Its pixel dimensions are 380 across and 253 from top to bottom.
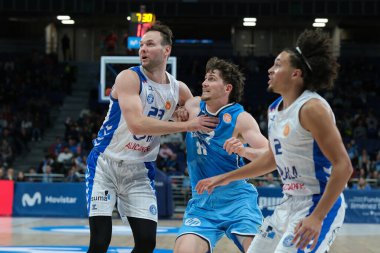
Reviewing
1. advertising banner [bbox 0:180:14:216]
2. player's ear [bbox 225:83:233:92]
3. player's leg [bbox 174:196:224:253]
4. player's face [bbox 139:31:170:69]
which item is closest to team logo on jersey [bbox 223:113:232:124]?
player's ear [bbox 225:83:233:92]

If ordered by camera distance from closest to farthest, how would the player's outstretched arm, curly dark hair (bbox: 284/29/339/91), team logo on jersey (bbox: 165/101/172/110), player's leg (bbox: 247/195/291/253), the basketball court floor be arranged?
curly dark hair (bbox: 284/29/339/91) < player's leg (bbox: 247/195/291/253) < the player's outstretched arm < team logo on jersey (bbox: 165/101/172/110) < the basketball court floor

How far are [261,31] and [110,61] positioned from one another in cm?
2041

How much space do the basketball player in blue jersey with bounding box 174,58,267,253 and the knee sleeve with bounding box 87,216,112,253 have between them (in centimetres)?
68

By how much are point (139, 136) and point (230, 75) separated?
0.94 meters

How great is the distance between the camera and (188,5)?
31453mm

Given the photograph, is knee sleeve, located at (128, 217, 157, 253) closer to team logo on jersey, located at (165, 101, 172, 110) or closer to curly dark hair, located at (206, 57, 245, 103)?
team logo on jersey, located at (165, 101, 172, 110)

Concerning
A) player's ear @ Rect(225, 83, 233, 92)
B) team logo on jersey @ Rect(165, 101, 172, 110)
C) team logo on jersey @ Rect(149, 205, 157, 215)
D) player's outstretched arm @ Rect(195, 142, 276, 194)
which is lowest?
team logo on jersey @ Rect(149, 205, 157, 215)

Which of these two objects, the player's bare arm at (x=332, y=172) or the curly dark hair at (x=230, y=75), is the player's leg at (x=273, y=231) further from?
the curly dark hair at (x=230, y=75)

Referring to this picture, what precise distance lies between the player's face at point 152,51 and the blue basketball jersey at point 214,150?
69cm

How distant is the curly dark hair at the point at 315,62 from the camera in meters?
4.52

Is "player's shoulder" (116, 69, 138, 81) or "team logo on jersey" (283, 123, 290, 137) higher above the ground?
"player's shoulder" (116, 69, 138, 81)

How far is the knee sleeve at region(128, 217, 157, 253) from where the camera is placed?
249 inches

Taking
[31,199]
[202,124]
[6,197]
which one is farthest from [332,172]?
[6,197]

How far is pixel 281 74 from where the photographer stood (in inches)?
180
